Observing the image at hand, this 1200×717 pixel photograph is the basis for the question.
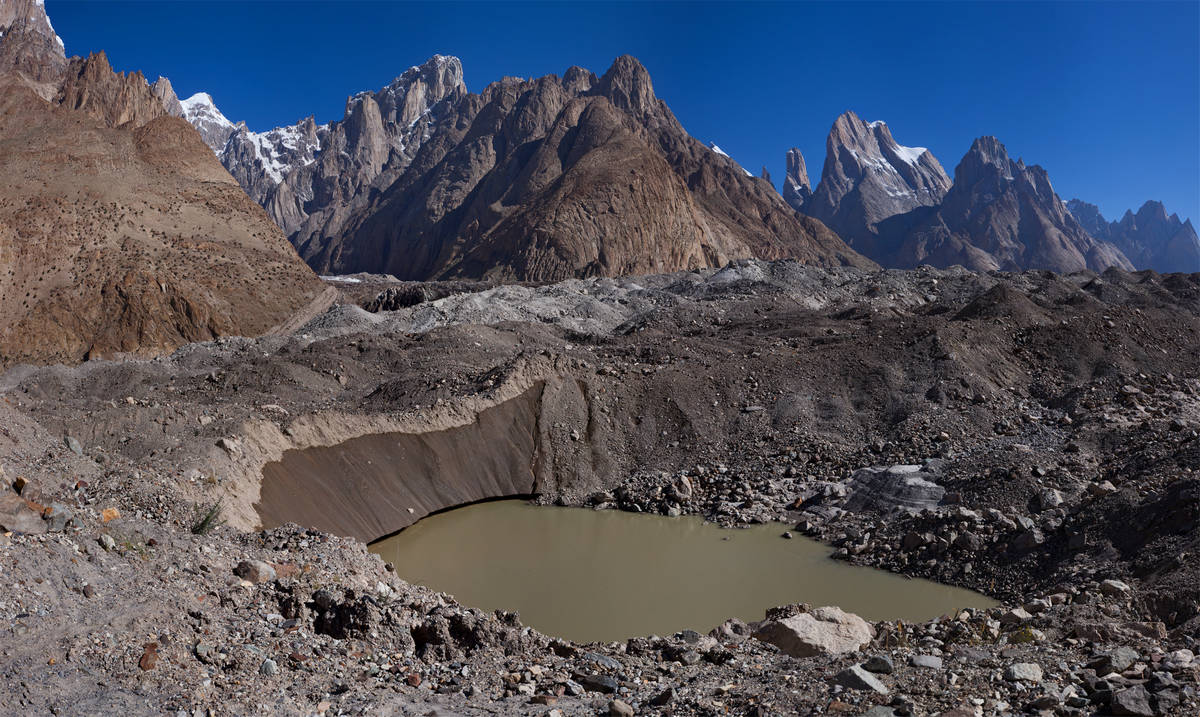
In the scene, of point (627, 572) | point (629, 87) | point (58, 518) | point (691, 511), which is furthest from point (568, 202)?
point (58, 518)

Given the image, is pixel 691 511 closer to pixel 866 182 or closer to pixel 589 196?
pixel 589 196

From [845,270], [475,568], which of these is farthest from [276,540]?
[845,270]

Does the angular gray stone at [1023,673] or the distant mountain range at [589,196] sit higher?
the distant mountain range at [589,196]

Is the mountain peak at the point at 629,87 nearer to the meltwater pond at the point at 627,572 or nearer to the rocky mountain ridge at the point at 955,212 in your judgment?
the rocky mountain ridge at the point at 955,212

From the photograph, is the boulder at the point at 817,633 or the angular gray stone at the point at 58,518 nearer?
the angular gray stone at the point at 58,518

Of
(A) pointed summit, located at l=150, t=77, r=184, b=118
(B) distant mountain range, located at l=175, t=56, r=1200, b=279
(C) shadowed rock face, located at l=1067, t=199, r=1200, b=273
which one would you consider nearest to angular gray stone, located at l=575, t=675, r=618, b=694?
(B) distant mountain range, located at l=175, t=56, r=1200, b=279

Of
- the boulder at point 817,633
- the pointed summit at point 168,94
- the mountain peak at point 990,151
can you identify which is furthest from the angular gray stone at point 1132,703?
the pointed summit at point 168,94

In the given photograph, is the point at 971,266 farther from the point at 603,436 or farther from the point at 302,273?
the point at 603,436
